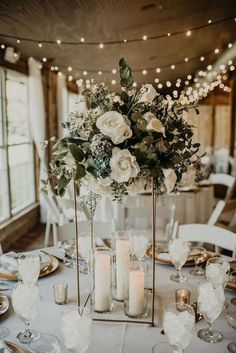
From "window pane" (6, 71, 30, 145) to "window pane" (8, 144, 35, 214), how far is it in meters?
0.16

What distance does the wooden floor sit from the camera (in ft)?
16.5

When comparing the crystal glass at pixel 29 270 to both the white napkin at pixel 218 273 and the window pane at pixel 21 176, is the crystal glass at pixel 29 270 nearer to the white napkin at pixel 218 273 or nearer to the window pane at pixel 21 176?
the white napkin at pixel 218 273

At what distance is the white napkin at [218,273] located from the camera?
173cm

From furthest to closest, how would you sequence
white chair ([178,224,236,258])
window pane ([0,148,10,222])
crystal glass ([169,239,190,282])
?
window pane ([0,148,10,222]) < white chair ([178,224,236,258]) < crystal glass ([169,239,190,282])

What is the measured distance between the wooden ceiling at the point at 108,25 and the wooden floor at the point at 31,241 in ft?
8.29

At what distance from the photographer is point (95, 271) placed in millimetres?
1653

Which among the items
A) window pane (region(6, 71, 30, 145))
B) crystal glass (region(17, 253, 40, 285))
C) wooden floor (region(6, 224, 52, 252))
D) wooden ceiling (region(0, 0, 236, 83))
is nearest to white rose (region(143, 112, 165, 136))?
crystal glass (region(17, 253, 40, 285))

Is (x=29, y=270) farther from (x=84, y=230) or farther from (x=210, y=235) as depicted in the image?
(x=210, y=235)

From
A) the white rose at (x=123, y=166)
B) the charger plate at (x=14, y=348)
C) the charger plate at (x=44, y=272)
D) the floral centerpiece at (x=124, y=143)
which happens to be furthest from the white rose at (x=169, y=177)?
the charger plate at (x=44, y=272)

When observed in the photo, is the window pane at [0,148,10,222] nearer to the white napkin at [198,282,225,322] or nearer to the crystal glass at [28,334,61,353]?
the crystal glass at [28,334,61,353]

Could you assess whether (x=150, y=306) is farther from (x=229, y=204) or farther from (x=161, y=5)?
(x=161, y=5)

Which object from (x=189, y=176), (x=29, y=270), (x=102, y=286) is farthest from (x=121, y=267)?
(x=189, y=176)

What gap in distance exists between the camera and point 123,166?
1414 millimetres

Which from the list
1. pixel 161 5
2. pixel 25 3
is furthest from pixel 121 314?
pixel 161 5
